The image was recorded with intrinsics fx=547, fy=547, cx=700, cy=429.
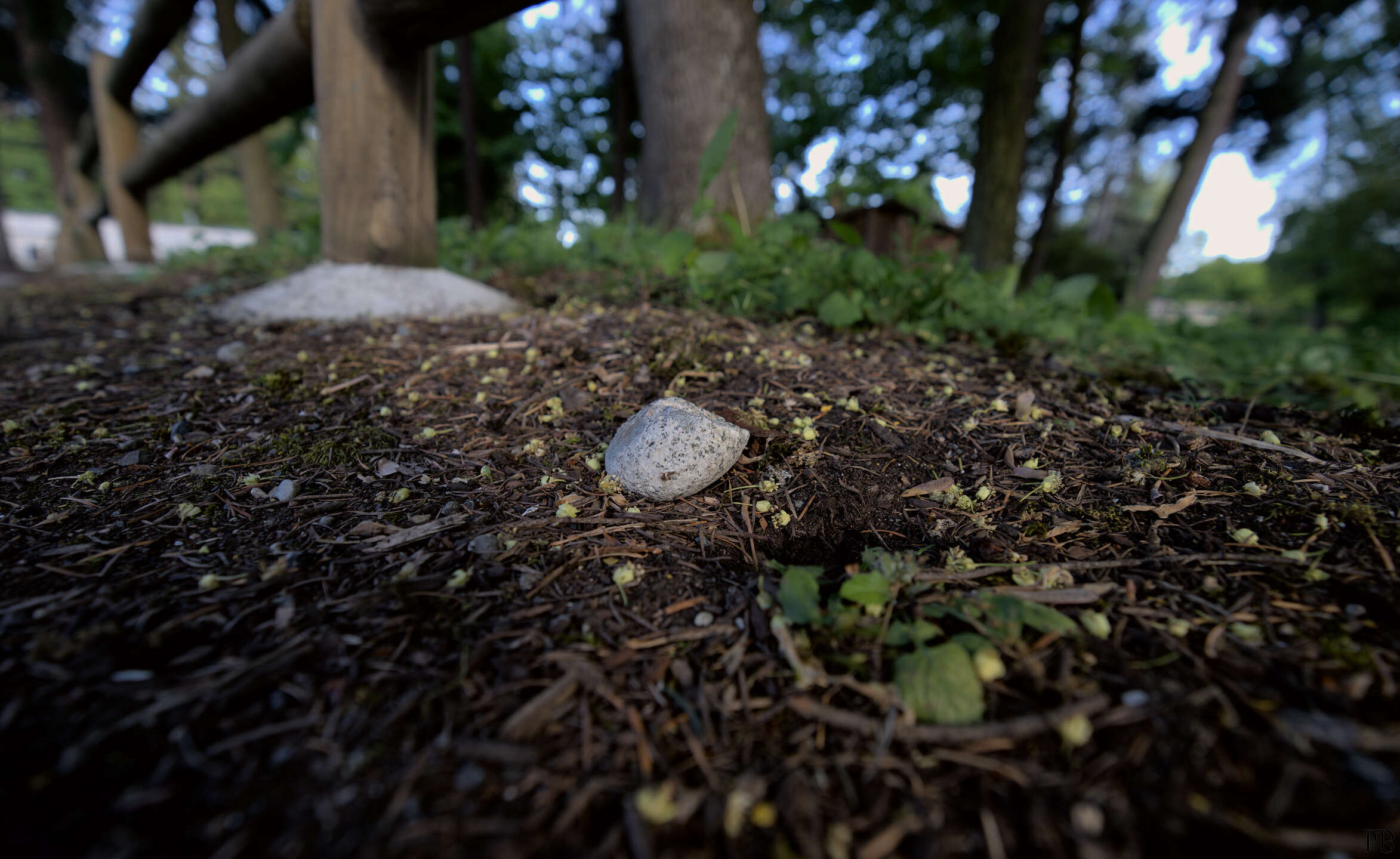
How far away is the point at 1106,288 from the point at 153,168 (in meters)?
9.07

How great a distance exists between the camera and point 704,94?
177 inches

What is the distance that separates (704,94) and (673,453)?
412 centimetres

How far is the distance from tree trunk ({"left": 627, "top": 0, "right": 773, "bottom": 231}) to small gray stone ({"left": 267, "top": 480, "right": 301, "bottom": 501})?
343 cm

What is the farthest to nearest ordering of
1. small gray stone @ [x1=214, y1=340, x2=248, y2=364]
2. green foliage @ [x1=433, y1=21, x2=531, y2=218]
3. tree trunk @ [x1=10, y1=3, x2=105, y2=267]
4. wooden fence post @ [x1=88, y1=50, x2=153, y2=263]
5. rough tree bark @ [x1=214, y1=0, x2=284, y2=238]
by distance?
tree trunk @ [x1=10, y1=3, x2=105, y2=267] → green foliage @ [x1=433, y1=21, x2=531, y2=218] → rough tree bark @ [x1=214, y1=0, x2=284, y2=238] → wooden fence post @ [x1=88, y1=50, x2=153, y2=263] → small gray stone @ [x1=214, y1=340, x2=248, y2=364]

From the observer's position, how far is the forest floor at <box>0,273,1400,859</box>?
76cm

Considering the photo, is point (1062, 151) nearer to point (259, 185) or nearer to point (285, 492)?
point (285, 492)

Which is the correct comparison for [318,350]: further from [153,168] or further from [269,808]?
[153,168]

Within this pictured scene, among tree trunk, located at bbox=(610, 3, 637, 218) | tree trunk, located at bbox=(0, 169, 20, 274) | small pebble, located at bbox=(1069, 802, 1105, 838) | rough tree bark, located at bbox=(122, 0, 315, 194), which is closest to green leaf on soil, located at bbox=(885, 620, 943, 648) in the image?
small pebble, located at bbox=(1069, 802, 1105, 838)

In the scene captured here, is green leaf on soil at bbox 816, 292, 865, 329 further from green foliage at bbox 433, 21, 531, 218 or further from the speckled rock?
green foliage at bbox 433, 21, 531, 218

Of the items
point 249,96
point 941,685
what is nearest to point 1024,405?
point 941,685

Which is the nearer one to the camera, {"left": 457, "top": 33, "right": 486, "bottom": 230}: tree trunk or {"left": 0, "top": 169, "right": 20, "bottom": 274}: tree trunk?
{"left": 457, "top": 33, "right": 486, "bottom": 230}: tree trunk

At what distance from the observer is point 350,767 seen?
81 cm

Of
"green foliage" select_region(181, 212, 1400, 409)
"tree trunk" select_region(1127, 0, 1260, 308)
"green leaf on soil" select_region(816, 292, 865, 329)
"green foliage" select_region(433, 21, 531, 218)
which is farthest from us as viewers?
"green foliage" select_region(433, 21, 531, 218)

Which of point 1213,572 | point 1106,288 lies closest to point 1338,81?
point 1106,288
